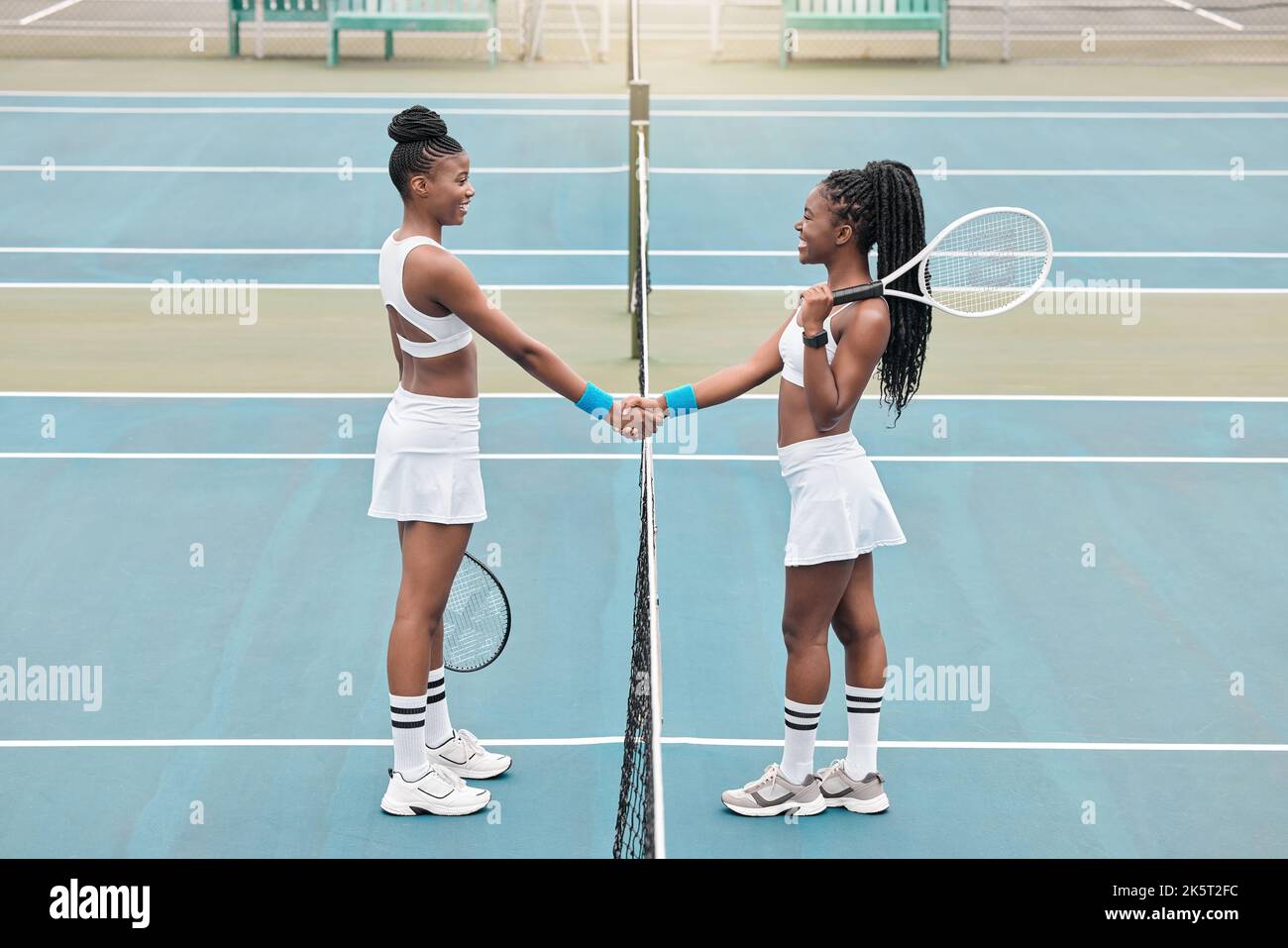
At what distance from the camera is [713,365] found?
11047 mm

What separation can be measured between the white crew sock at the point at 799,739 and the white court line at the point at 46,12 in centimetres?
2164

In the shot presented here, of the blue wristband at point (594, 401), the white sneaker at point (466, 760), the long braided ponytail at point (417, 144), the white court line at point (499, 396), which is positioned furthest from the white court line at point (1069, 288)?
the long braided ponytail at point (417, 144)

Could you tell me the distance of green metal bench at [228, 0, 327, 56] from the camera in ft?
69.6

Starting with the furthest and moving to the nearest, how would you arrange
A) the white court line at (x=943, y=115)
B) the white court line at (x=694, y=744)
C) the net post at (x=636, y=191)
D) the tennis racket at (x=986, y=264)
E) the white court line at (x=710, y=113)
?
the white court line at (x=943, y=115) < the white court line at (x=710, y=113) < the net post at (x=636, y=191) < the tennis racket at (x=986, y=264) < the white court line at (x=694, y=744)

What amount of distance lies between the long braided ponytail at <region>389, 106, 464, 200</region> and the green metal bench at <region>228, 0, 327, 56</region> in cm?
1654

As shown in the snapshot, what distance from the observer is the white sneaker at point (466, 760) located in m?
5.95

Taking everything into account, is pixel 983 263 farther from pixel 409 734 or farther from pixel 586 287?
pixel 409 734

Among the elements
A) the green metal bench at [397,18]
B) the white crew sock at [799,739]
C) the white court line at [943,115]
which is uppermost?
the green metal bench at [397,18]

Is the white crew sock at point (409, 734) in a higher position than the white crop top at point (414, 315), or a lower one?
lower

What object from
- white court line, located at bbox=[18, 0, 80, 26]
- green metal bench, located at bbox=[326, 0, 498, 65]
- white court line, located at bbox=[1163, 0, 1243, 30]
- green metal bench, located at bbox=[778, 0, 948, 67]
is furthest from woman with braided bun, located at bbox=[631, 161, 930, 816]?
white court line, located at bbox=[1163, 0, 1243, 30]

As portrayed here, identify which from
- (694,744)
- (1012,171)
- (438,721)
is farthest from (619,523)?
(1012,171)

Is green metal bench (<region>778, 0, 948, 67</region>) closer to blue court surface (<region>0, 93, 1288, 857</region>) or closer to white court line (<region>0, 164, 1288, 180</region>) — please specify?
white court line (<region>0, 164, 1288, 180</region>)

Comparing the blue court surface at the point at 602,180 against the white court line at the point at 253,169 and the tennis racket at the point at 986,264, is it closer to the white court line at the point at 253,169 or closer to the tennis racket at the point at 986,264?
the white court line at the point at 253,169
